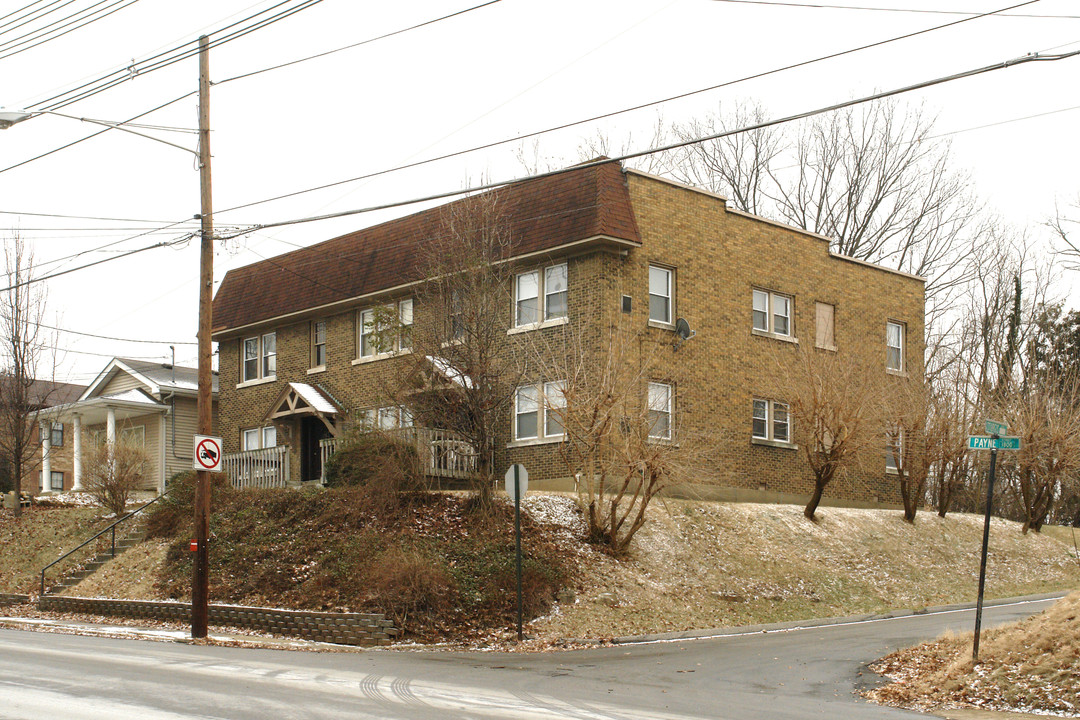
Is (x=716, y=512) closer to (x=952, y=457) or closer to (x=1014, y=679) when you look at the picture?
(x=952, y=457)

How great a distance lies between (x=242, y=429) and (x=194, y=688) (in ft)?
84.2

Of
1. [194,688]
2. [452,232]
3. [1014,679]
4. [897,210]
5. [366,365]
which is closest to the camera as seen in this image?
[194,688]

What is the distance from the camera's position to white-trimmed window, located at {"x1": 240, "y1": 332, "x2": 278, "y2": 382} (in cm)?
3566

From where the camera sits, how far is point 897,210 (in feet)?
157

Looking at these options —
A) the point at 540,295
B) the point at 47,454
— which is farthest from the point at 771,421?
the point at 47,454

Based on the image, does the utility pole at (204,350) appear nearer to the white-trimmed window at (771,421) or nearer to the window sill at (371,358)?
the window sill at (371,358)

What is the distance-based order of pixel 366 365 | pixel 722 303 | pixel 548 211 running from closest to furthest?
pixel 548 211, pixel 722 303, pixel 366 365

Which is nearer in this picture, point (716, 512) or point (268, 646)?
point (268, 646)

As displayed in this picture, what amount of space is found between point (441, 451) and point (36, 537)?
41.0ft

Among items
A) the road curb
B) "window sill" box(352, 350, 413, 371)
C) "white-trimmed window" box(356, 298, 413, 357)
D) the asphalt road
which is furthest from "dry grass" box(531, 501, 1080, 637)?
"window sill" box(352, 350, 413, 371)

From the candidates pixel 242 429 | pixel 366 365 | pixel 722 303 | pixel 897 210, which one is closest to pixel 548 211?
pixel 722 303

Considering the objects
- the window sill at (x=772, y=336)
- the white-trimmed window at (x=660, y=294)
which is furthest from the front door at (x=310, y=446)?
the window sill at (x=772, y=336)

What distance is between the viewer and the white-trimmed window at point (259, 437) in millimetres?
35156

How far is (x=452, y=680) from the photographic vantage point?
528 inches
